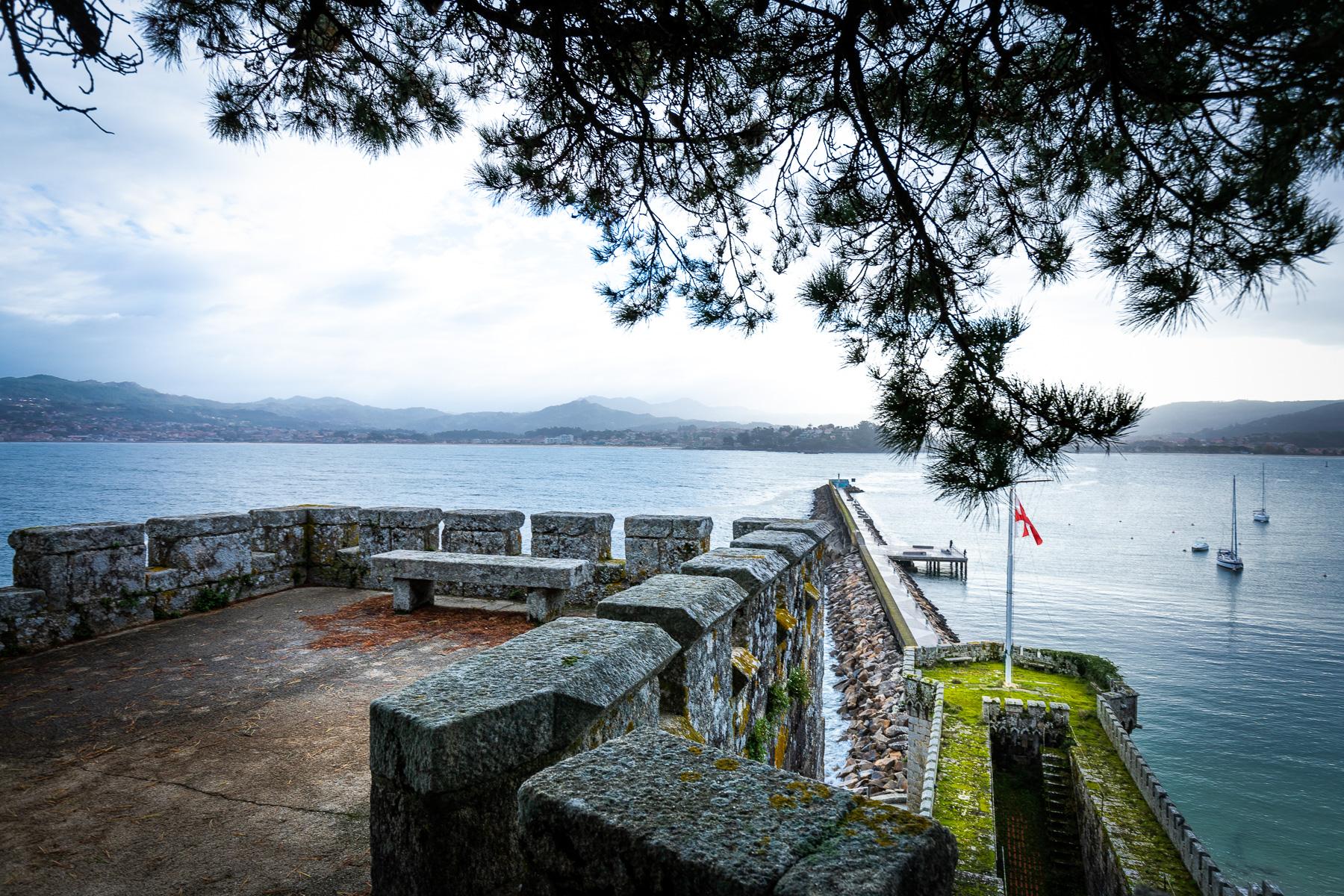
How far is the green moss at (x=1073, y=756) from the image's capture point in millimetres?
17984

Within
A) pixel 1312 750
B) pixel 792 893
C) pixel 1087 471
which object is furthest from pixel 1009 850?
pixel 1087 471

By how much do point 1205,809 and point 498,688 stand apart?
109 ft

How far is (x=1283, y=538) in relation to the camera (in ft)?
238

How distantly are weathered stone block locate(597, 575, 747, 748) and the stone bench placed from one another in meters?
2.33

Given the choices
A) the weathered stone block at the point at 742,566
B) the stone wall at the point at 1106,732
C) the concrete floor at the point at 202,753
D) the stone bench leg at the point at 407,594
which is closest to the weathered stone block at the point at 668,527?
the concrete floor at the point at 202,753

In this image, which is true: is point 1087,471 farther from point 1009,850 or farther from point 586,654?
point 586,654

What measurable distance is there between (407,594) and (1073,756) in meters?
24.4

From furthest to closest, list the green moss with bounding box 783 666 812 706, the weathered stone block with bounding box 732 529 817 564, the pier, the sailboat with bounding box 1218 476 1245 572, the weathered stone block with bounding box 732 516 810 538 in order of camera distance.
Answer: the sailboat with bounding box 1218 476 1245 572
the pier
the weathered stone block with bounding box 732 516 810 538
the green moss with bounding box 783 666 812 706
the weathered stone block with bounding box 732 529 817 564

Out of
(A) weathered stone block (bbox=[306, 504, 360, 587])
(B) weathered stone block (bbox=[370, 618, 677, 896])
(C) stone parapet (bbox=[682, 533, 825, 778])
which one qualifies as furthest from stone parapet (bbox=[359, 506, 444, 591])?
(B) weathered stone block (bbox=[370, 618, 677, 896])

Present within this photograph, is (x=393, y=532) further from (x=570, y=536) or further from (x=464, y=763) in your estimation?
(x=464, y=763)

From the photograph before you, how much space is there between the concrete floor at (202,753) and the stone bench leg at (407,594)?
36 cm

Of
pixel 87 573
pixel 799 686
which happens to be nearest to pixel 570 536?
pixel 799 686

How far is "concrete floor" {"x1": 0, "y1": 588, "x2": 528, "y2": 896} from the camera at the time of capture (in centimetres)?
252

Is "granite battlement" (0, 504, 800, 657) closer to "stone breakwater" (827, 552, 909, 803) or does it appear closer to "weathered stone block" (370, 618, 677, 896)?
"weathered stone block" (370, 618, 677, 896)
